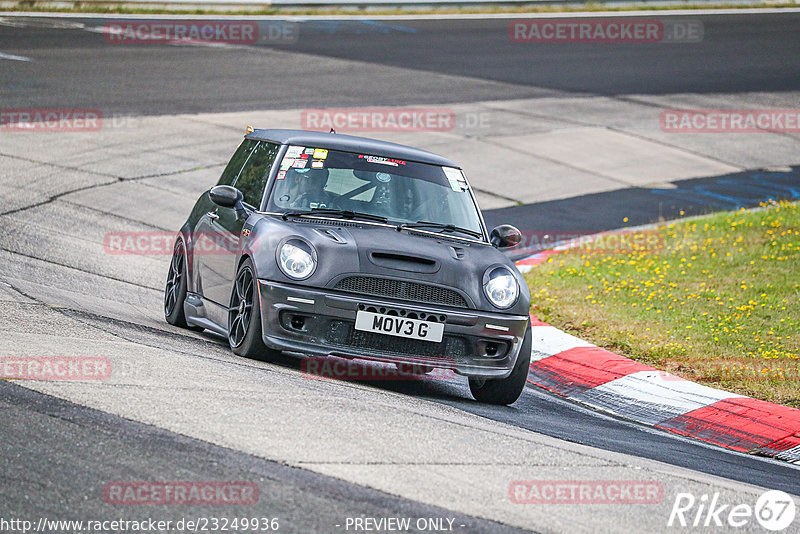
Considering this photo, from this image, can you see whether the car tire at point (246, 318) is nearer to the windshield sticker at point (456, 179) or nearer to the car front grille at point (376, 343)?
the car front grille at point (376, 343)

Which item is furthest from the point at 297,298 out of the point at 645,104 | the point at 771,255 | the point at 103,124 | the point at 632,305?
the point at 645,104

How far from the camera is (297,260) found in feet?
23.4

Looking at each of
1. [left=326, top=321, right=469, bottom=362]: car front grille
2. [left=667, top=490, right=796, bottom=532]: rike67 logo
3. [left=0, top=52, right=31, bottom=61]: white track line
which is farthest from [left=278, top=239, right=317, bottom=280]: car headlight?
[left=0, top=52, right=31, bottom=61]: white track line

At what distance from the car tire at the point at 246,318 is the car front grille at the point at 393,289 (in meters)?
0.59

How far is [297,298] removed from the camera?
7.03 metres

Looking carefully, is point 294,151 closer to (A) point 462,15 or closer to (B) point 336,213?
(B) point 336,213

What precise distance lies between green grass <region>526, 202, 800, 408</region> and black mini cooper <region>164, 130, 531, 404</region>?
1.99 m

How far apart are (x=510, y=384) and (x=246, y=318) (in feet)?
5.79

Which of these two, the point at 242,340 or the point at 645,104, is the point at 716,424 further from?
the point at 645,104

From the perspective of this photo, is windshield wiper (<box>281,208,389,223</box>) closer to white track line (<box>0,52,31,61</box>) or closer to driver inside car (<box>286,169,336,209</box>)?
driver inside car (<box>286,169,336,209</box>)

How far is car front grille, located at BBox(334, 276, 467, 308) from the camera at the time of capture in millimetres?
7070

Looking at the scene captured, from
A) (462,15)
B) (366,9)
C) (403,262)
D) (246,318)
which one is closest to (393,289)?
(403,262)

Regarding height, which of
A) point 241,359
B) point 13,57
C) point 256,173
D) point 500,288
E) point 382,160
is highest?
point 13,57

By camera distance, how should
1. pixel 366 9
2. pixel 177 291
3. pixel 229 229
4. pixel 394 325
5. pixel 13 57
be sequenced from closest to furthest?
1. pixel 394 325
2. pixel 229 229
3. pixel 177 291
4. pixel 13 57
5. pixel 366 9
